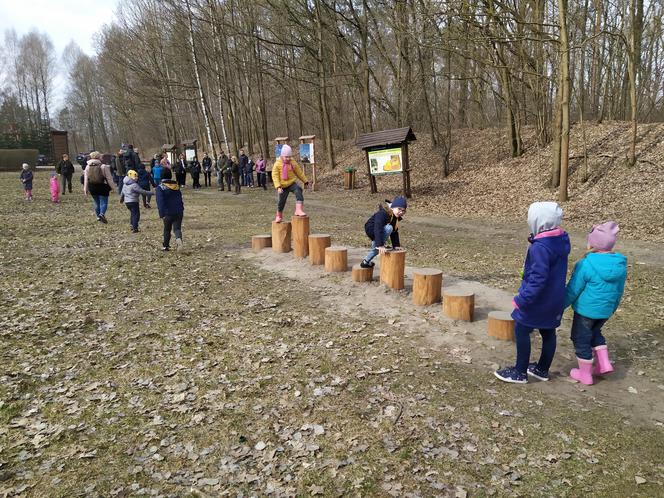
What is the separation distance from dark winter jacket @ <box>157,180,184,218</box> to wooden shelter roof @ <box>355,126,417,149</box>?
10050mm

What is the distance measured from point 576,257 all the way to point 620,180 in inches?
276

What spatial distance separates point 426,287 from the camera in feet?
21.1

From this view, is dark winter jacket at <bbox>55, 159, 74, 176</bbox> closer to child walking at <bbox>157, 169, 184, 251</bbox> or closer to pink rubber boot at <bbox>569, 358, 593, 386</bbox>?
child walking at <bbox>157, 169, 184, 251</bbox>

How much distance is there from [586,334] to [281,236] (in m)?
6.45

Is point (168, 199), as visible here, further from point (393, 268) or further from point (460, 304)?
point (460, 304)

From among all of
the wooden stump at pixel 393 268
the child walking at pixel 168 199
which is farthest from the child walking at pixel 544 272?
the child walking at pixel 168 199

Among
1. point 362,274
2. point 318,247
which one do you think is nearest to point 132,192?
point 318,247

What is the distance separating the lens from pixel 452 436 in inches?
144

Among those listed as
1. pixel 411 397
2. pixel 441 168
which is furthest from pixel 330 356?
pixel 441 168

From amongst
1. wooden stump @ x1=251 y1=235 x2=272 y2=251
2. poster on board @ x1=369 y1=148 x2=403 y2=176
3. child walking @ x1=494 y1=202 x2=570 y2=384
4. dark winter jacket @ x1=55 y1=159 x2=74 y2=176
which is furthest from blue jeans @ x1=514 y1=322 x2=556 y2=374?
dark winter jacket @ x1=55 y1=159 x2=74 y2=176

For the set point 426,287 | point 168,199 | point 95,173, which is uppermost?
point 95,173

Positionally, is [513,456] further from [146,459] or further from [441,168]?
[441,168]

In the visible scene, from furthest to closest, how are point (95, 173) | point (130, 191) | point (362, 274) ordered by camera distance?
point (95, 173) < point (130, 191) < point (362, 274)

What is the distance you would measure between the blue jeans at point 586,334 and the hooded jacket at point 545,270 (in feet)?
0.99
